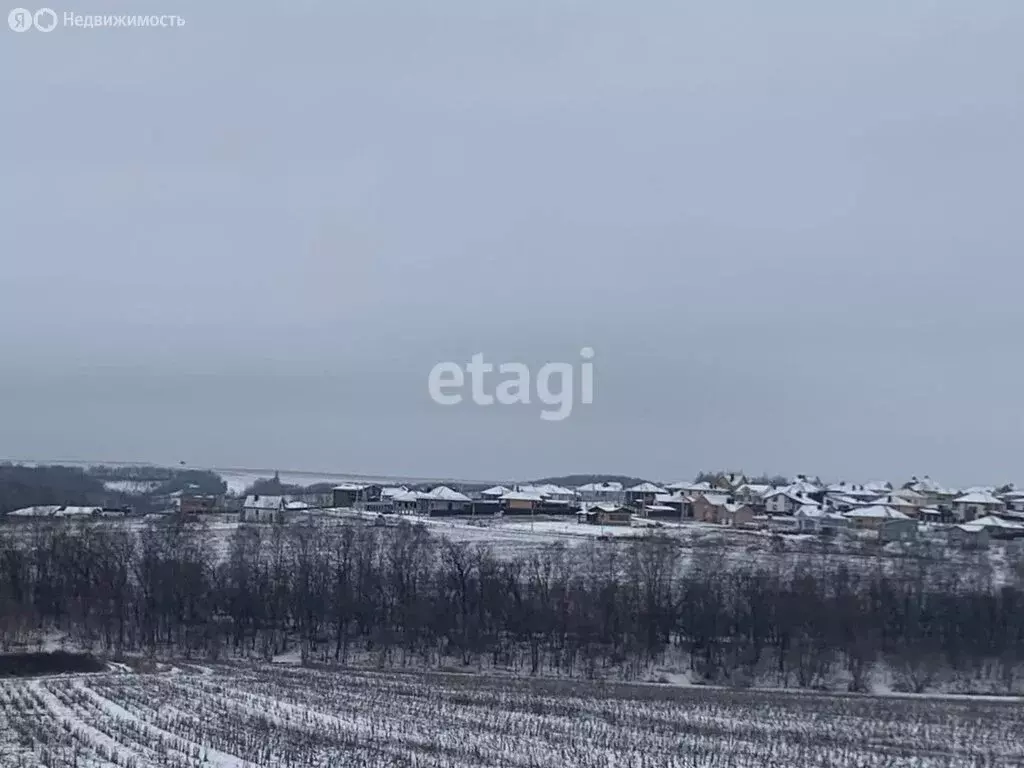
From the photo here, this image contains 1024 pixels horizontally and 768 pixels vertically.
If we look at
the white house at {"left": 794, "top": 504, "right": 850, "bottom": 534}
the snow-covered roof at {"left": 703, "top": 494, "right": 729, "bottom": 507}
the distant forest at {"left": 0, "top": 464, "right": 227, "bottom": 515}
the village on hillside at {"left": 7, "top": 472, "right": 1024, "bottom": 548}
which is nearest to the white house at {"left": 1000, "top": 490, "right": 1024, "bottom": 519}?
the village on hillside at {"left": 7, "top": 472, "right": 1024, "bottom": 548}

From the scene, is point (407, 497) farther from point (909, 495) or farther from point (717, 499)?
point (909, 495)

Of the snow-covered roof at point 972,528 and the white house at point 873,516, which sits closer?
the snow-covered roof at point 972,528

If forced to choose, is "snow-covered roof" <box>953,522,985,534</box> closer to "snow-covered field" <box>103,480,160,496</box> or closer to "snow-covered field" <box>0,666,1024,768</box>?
"snow-covered field" <box>0,666,1024,768</box>

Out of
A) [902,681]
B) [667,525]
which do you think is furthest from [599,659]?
[667,525]

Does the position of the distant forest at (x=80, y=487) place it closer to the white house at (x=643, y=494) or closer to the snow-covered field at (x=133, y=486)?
the snow-covered field at (x=133, y=486)

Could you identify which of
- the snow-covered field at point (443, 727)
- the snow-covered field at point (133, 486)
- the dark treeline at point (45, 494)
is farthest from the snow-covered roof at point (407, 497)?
the snow-covered field at point (443, 727)

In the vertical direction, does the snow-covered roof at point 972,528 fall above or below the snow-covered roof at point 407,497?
below
